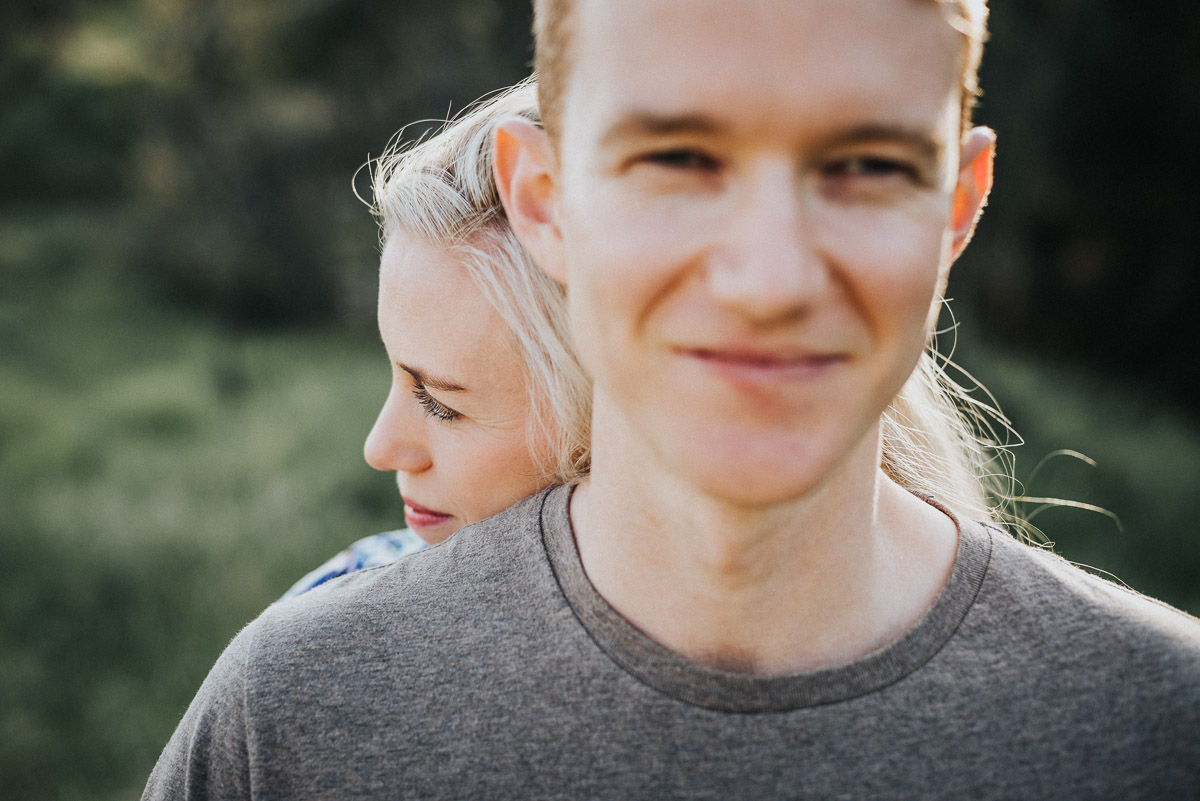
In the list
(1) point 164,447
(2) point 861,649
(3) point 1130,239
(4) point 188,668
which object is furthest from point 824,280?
(3) point 1130,239

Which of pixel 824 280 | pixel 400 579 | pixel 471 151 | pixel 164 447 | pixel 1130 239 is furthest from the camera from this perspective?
pixel 1130 239

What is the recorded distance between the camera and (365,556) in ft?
8.43

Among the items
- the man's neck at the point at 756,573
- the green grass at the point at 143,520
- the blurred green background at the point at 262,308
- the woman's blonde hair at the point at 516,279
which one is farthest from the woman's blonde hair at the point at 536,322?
the green grass at the point at 143,520

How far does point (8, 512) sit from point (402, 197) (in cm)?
602

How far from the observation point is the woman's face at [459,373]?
6.54ft

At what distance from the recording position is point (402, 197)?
Result: 2.12m

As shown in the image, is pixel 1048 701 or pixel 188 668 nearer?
pixel 1048 701

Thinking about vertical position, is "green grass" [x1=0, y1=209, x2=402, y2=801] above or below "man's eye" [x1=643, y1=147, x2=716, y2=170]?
below

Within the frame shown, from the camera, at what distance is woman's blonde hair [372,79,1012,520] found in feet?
6.42

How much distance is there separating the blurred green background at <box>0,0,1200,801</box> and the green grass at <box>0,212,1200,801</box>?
26mm

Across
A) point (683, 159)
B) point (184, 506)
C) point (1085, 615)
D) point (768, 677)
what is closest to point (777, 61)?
point (683, 159)

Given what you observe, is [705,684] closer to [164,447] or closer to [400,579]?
[400,579]

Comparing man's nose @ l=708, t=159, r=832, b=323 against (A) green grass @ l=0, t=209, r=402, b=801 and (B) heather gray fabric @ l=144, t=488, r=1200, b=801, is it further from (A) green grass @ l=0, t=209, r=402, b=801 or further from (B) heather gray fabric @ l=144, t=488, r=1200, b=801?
(A) green grass @ l=0, t=209, r=402, b=801

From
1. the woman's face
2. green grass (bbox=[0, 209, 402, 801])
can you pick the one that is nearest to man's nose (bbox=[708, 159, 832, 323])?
the woman's face
